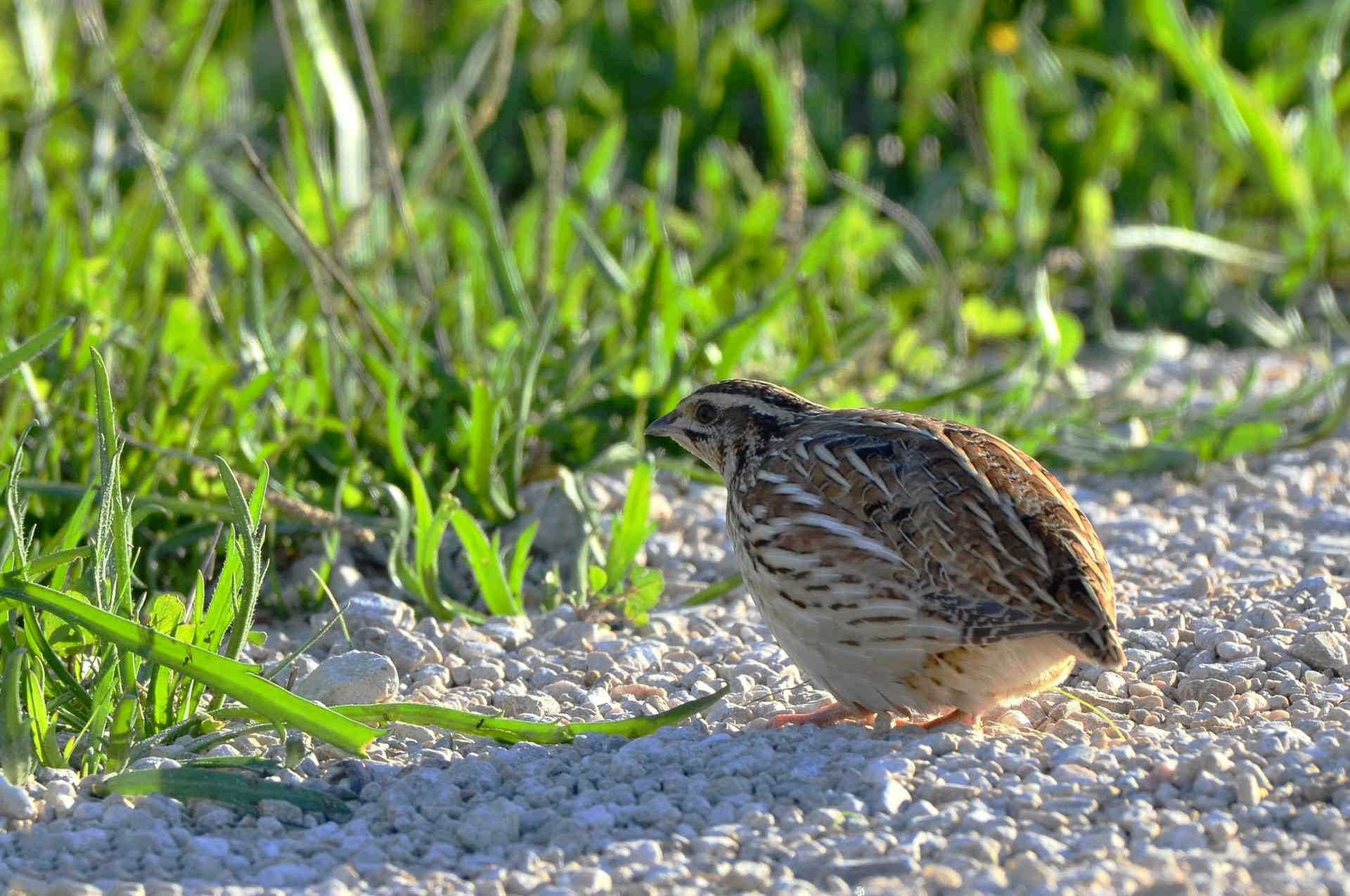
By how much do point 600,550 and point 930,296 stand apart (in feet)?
9.07

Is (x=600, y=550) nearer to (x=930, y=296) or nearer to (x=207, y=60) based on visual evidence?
(x=930, y=296)

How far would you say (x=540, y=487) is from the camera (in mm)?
5410

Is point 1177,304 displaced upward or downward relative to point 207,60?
downward

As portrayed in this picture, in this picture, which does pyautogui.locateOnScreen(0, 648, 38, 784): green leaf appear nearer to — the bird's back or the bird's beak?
the bird's back

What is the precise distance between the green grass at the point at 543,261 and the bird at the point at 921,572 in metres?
0.84

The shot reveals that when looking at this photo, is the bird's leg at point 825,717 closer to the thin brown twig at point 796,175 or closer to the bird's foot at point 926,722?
the bird's foot at point 926,722

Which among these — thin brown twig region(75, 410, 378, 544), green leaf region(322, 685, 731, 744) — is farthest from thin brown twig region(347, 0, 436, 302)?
green leaf region(322, 685, 731, 744)

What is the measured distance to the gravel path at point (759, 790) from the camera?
306cm

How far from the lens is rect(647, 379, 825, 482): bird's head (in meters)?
4.43

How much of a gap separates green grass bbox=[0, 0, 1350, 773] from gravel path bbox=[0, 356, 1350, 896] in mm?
289

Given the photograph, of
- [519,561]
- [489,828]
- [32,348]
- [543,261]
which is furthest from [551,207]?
[489,828]

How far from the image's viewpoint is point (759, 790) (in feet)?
11.2

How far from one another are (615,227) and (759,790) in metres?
3.97

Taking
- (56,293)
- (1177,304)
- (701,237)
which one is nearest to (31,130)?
(56,293)
